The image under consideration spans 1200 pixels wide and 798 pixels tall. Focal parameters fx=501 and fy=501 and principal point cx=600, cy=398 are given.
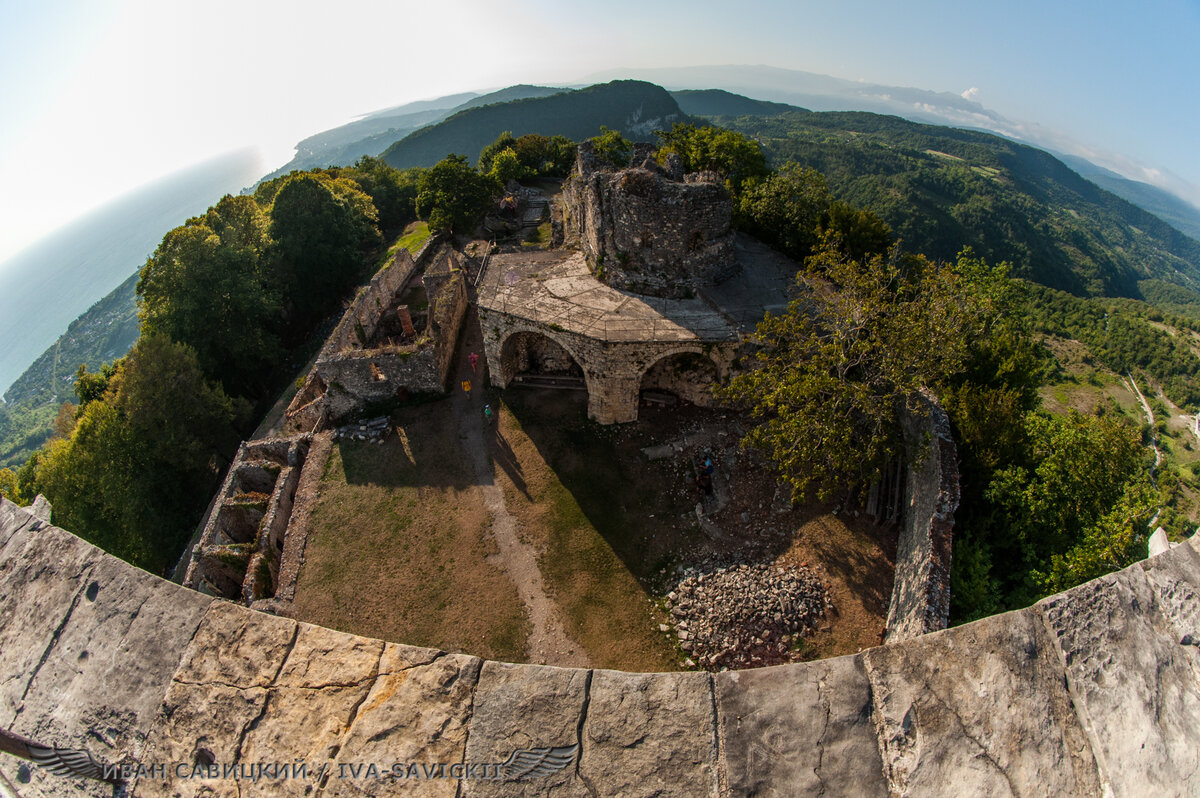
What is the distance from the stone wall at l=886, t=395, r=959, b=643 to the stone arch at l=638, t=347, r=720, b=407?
614 cm

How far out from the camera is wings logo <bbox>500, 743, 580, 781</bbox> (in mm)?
2473

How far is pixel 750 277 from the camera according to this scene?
19.7 m

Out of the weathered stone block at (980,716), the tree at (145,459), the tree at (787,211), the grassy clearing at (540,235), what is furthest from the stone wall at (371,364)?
the weathered stone block at (980,716)

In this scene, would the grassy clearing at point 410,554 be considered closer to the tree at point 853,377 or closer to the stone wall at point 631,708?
the tree at point 853,377

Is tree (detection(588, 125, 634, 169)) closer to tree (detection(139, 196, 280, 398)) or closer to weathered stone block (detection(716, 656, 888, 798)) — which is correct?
tree (detection(139, 196, 280, 398))

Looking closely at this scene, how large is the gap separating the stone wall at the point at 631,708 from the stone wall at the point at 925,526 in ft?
26.0

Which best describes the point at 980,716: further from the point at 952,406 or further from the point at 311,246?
the point at 311,246

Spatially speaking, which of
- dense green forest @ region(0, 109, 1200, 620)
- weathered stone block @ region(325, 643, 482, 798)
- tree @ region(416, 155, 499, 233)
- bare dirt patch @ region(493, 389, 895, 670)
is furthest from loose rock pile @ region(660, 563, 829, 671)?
tree @ region(416, 155, 499, 233)

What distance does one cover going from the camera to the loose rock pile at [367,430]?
1884 centimetres

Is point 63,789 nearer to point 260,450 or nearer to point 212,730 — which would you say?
point 212,730

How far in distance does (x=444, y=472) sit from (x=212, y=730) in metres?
15.4

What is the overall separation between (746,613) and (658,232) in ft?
41.7

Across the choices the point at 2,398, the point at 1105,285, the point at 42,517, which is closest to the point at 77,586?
the point at 42,517

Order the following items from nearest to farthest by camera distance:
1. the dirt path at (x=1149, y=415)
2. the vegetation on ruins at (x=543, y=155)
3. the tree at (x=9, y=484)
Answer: the tree at (x=9, y=484), the vegetation on ruins at (x=543, y=155), the dirt path at (x=1149, y=415)
